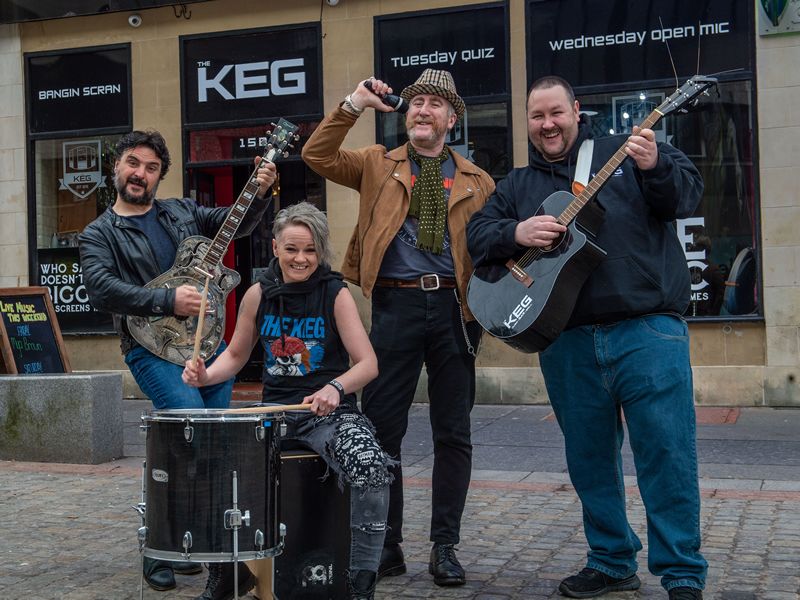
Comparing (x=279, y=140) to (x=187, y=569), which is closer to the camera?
(x=279, y=140)

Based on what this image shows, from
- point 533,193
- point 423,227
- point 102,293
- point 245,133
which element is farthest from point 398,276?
point 245,133

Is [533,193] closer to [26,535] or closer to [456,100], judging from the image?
[456,100]

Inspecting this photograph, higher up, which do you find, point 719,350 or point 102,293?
point 102,293

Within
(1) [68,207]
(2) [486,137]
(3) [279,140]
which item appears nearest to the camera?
(3) [279,140]

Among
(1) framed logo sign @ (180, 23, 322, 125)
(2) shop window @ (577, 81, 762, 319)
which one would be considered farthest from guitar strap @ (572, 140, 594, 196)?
(1) framed logo sign @ (180, 23, 322, 125)

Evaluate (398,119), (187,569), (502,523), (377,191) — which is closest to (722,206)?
(398,119)

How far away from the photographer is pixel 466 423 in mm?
4922

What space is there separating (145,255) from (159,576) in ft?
4.66

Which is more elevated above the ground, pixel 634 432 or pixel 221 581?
pixel 634 432

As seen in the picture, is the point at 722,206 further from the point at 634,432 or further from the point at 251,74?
the point at 634,432

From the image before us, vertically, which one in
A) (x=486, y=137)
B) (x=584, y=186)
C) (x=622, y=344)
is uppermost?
(x=486, y=137)

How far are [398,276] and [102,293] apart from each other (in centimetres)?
130

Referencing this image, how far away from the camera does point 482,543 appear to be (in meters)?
5.44

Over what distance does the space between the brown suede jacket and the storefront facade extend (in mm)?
5785
